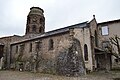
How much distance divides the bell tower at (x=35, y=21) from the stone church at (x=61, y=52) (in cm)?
495

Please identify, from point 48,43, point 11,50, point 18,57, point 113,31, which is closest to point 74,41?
point 48,43

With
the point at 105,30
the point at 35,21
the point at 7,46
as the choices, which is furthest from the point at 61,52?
the point at 7,46

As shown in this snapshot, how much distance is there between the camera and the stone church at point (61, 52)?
18.3m

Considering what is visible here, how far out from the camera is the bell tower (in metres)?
33.6

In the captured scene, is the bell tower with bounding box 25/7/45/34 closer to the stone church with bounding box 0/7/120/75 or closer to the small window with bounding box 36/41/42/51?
the stone church with bounding box 0/7/120/75

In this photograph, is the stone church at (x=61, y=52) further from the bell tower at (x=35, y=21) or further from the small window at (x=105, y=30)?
the bell tower at (x=35, y=21)

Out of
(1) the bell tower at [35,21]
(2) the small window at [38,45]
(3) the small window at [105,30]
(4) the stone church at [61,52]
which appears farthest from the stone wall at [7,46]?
(3) the small window at [105,30]

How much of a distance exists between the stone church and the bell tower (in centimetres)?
495

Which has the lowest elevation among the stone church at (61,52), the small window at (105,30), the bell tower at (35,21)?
the stone church at (61,52)

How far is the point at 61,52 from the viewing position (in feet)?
63.5

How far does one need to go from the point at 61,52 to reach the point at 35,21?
1650 cm

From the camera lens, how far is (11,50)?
3088cm

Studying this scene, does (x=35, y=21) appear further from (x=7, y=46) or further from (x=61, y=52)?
(x=61, y=52)

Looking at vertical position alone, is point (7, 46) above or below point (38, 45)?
above
